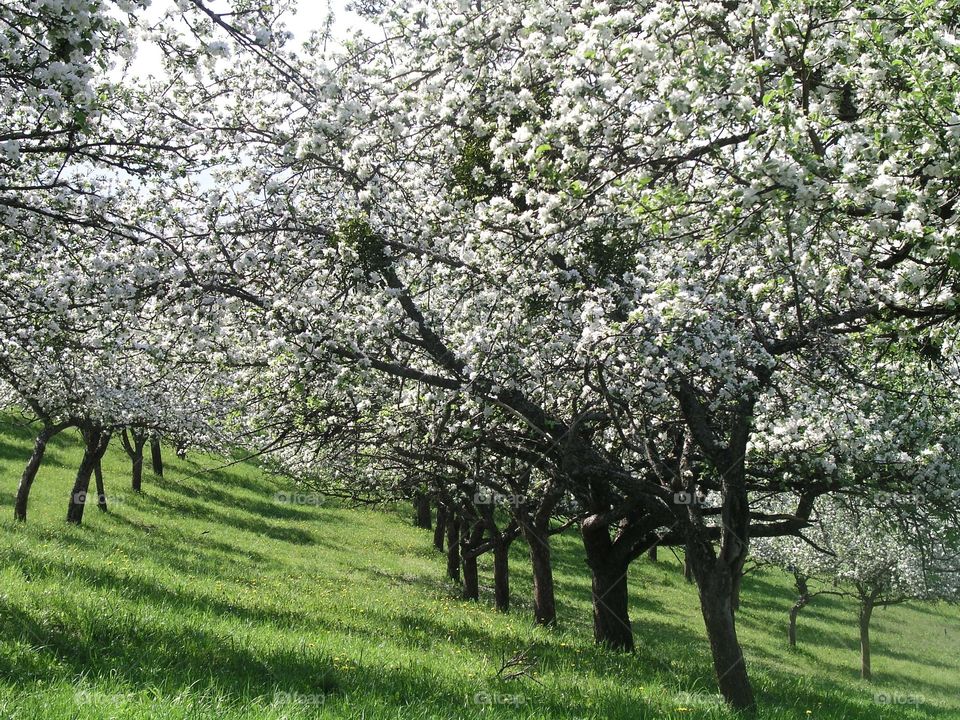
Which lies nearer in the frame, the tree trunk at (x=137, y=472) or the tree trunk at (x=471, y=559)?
the tree trunk at (x=471, y=559)

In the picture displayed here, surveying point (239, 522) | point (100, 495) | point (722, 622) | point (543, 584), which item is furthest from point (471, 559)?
point (100, 495)

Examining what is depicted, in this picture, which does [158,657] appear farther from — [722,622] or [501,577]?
[501,577]

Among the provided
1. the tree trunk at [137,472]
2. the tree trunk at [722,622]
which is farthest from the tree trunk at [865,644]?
the tree trunk at [137,472]

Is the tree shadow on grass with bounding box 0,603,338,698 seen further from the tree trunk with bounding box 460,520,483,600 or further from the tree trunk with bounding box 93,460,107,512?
the tree trunk with bounding box 93,460,107,512

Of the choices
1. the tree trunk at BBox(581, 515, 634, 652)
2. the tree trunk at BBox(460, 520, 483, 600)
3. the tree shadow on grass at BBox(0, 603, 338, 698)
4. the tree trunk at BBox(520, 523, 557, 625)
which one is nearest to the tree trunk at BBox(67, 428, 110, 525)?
the tree trunk at BBox(460, 520, 483, 600)

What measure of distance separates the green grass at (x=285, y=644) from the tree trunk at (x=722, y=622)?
30 centimetres

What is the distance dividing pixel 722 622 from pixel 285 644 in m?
5.07

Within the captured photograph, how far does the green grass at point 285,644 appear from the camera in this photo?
6.72m

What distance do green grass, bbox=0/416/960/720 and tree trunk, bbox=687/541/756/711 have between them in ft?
0.99

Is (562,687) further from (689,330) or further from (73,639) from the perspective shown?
(73,639)

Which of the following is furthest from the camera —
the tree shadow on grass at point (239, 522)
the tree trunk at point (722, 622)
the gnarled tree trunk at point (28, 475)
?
the tree shadow on grass at point (239, 522)

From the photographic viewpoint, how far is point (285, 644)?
30.5 feet

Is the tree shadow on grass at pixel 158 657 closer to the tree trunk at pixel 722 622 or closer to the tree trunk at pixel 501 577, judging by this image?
the tree trunk at pixel 722 622

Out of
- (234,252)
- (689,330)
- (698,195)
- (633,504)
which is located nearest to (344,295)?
(234,252)
